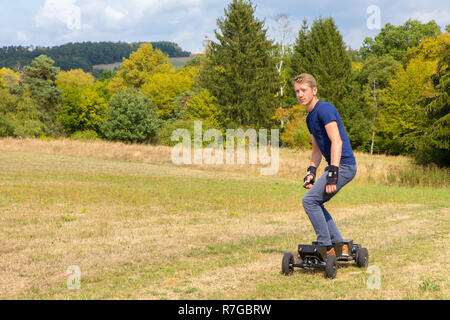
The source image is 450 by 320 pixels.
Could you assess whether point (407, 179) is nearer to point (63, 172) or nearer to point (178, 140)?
point (63, 172)

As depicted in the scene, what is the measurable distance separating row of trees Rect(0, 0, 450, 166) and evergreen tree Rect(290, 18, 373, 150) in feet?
0.43

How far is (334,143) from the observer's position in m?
6.08

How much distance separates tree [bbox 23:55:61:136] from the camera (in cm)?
7800

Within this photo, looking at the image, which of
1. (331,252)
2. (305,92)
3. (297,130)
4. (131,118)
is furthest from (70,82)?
(331,252)

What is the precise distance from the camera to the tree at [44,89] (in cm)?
7800

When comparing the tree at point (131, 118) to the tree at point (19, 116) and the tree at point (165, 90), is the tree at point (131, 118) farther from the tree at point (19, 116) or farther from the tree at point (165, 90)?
the tree at point (19, 116)

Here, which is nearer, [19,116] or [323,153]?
[323,153]

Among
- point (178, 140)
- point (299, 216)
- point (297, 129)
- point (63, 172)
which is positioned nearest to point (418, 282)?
point (299, 216)

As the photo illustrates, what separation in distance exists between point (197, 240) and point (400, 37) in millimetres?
71529

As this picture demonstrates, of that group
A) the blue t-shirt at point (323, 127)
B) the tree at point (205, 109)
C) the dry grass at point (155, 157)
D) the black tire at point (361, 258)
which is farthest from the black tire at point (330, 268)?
the tree at point (205, 109)

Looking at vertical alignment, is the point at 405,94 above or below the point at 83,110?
above

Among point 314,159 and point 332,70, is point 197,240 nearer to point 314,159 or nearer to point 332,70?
point 314,159

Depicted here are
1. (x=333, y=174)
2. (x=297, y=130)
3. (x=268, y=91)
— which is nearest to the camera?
(x=333, y=174)

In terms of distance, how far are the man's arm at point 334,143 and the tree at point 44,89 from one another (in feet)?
249
